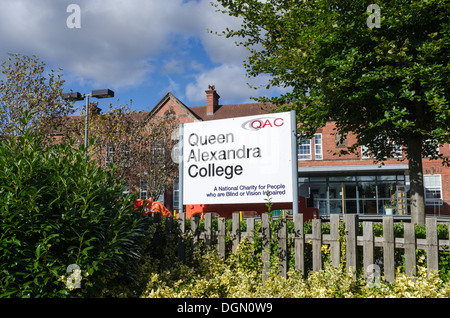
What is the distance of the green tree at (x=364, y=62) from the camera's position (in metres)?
9.86

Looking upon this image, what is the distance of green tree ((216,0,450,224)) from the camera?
32.3 feet

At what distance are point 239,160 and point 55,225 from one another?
3.47m

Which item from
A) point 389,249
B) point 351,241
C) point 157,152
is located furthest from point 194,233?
point 157,152

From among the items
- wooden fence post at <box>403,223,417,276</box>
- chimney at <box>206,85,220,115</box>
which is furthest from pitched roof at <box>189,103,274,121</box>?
wooden fence post at <box>403,223,417,276</box>

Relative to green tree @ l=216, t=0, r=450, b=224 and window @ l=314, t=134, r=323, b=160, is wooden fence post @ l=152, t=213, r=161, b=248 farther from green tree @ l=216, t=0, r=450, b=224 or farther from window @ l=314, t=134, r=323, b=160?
window @ l=314, t=134, r=323, b=160

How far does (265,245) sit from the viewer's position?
5.46m

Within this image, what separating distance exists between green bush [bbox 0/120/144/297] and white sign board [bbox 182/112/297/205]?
2.45m

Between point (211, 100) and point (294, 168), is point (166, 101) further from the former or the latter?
point (294, 168)

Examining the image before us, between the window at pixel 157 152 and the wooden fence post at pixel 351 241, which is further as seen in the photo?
the window at pixel 157 152

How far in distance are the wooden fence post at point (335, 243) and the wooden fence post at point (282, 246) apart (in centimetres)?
65

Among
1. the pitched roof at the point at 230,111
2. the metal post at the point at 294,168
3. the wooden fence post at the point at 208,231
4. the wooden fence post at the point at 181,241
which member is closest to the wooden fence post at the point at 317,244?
the metal post at the point at 294,168

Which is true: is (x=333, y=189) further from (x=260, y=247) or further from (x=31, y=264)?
(x=31, y=264)

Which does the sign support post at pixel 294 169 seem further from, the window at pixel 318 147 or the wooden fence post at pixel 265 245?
the window at pixel 318 147

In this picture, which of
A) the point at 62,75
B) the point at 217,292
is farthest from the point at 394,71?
the point at 62,75
